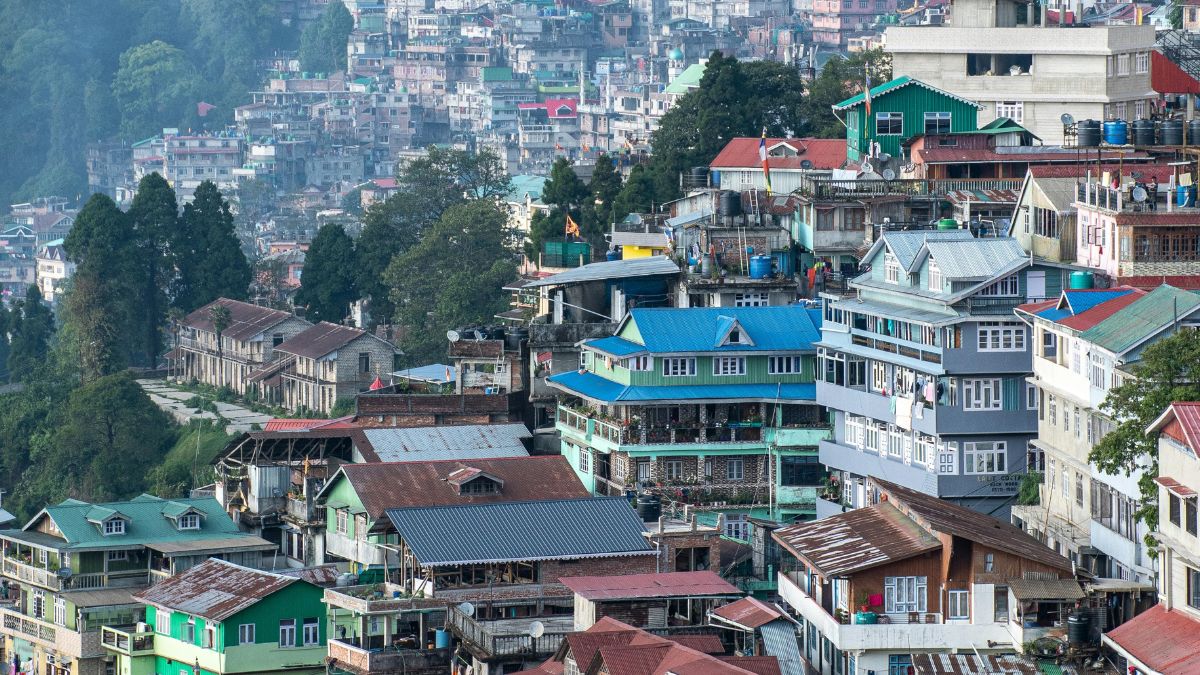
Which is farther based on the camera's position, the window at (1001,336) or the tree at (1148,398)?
the window at (1001,336)

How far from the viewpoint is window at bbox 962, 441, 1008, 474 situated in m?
51.8

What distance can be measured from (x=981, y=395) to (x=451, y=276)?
152 feet

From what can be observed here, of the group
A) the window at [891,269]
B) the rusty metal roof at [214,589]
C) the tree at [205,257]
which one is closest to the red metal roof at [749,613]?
the window at [891,269]

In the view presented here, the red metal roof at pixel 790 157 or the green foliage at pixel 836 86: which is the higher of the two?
the green foliage at pixel 836 86

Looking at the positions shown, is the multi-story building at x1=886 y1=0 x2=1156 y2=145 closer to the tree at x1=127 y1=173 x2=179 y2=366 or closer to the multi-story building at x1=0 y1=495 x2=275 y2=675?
the multi-story building at x1=0 y1=495 x2=275 y2=675

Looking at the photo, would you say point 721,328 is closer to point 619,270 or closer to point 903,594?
point 619,270

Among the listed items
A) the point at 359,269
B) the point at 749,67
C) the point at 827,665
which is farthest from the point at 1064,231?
the point at 359,269

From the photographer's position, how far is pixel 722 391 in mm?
→ 58125

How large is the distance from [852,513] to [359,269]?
59019mm

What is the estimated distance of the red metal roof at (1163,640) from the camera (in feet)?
125

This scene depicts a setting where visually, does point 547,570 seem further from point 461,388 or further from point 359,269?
point 359,269

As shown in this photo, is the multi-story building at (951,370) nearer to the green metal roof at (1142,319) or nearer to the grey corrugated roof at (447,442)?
the green metal roof at (1142,319)

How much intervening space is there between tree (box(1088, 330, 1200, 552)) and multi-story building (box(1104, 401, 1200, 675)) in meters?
0.94

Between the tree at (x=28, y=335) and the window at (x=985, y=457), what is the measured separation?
65.5 metres
